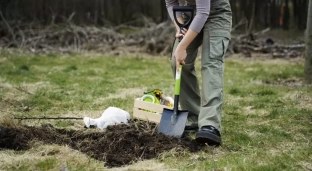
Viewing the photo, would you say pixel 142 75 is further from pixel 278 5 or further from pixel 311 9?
pixel 278 5

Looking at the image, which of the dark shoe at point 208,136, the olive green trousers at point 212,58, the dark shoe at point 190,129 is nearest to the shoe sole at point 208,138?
the dark shoe at point 208,136

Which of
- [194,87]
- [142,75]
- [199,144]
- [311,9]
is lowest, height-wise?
[142,75]

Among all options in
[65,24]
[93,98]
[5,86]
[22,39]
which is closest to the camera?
[93,98]

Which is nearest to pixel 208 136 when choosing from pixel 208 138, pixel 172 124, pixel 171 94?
pixel 208 138

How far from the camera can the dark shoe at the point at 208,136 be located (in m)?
3.78

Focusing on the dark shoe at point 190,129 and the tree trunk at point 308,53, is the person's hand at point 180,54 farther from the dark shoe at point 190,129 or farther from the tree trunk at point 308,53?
the tree trunk at point 308,53

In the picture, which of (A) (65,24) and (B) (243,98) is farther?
(A) (65,24)

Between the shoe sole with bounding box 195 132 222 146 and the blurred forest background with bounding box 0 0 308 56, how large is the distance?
26.4 ft

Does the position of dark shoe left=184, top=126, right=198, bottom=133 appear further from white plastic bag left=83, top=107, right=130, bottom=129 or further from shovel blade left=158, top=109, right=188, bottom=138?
white plastic bag left=83, top=107, right=130, bottom=129

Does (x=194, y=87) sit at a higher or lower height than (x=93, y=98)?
higher

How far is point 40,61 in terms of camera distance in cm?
1020

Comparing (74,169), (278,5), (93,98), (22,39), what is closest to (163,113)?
(74,169)

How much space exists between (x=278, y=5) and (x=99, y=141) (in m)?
11.1

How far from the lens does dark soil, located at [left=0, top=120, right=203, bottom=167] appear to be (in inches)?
142
